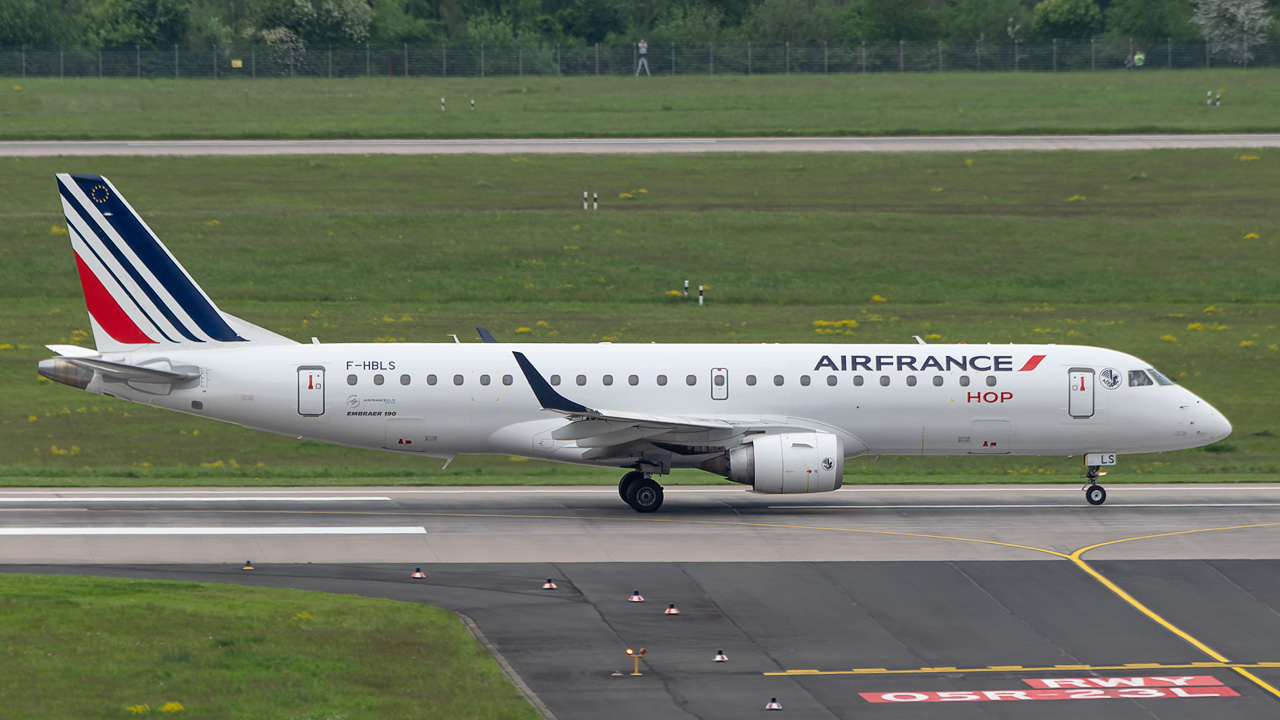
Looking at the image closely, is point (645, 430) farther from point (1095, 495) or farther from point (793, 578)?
point (1095, 495)

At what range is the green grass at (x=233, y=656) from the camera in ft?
61.3

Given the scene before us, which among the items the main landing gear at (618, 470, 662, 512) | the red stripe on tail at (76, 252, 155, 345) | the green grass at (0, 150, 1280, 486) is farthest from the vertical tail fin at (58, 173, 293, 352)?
the main landing gear at (618, 470, 662, 512)

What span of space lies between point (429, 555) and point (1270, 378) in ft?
110

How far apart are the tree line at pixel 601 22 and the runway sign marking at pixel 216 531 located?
280 feet

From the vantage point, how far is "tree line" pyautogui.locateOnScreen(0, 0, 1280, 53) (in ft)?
365

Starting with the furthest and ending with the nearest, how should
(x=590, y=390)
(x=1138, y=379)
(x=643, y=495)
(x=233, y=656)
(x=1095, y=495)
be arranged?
1. (x=1095, y=495)
2. (x=1138, y=379)
3. (x=590, y=390)
4. (x=643, y=495)
5. (x=233, y=656)

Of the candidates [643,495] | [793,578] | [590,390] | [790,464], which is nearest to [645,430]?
[643,495]

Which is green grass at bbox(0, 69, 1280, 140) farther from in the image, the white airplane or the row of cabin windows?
the row of cabin windows

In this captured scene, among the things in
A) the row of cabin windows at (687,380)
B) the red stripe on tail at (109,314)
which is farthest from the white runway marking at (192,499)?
the red stripe on tail at (109,314)

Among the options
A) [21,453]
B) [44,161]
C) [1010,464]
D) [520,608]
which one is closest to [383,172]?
[44,161]

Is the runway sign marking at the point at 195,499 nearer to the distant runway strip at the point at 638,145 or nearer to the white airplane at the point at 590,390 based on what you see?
the white airplane at the point at 590,390

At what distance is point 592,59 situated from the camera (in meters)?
106

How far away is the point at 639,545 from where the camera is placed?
29734mm

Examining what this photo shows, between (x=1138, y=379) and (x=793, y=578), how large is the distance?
12885mm
